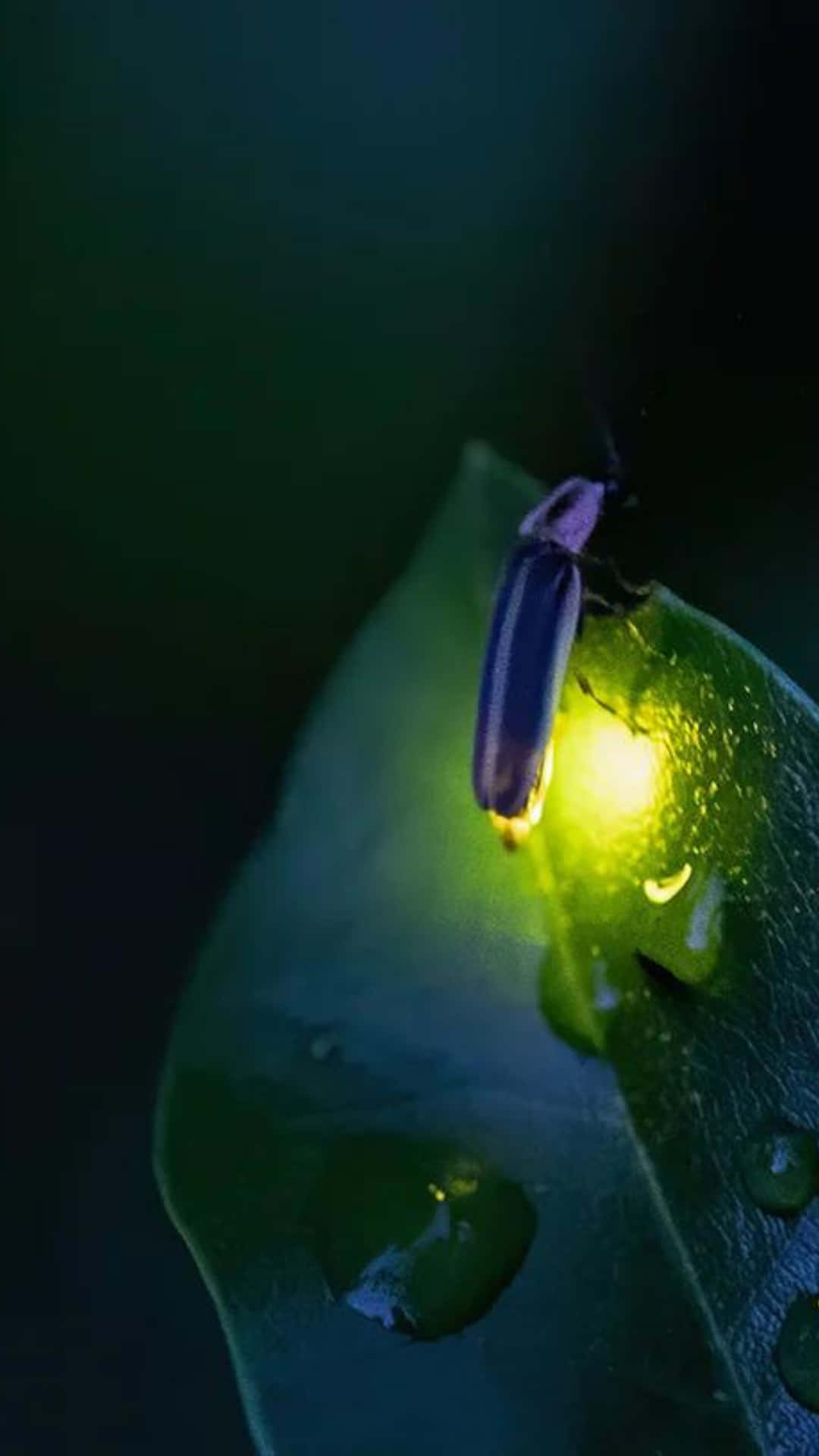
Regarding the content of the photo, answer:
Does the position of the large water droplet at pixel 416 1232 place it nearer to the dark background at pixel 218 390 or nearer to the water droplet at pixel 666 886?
the water droplet at pixel 666 886

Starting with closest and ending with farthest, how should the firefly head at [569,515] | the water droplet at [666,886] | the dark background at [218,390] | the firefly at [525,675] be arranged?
the water droplet at [666,886] → the firefly at [525,675] → the firefly head at [569,515] → the dark background at [218,390]

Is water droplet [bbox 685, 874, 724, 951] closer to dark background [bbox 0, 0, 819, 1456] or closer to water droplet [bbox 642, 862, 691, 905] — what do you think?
water droplet [bbox 642, 862, 691, 905]

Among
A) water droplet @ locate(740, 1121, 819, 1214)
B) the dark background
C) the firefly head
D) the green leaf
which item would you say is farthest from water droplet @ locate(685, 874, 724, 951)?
the dark background

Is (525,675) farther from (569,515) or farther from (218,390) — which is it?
(218,390)

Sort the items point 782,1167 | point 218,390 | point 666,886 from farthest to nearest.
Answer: point 218,390 < point 666,886 < point 782,1167

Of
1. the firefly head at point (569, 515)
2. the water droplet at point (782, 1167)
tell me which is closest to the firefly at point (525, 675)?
the firefly head at point (569, 515)

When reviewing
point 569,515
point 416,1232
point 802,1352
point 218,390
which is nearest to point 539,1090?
point 416,1232
